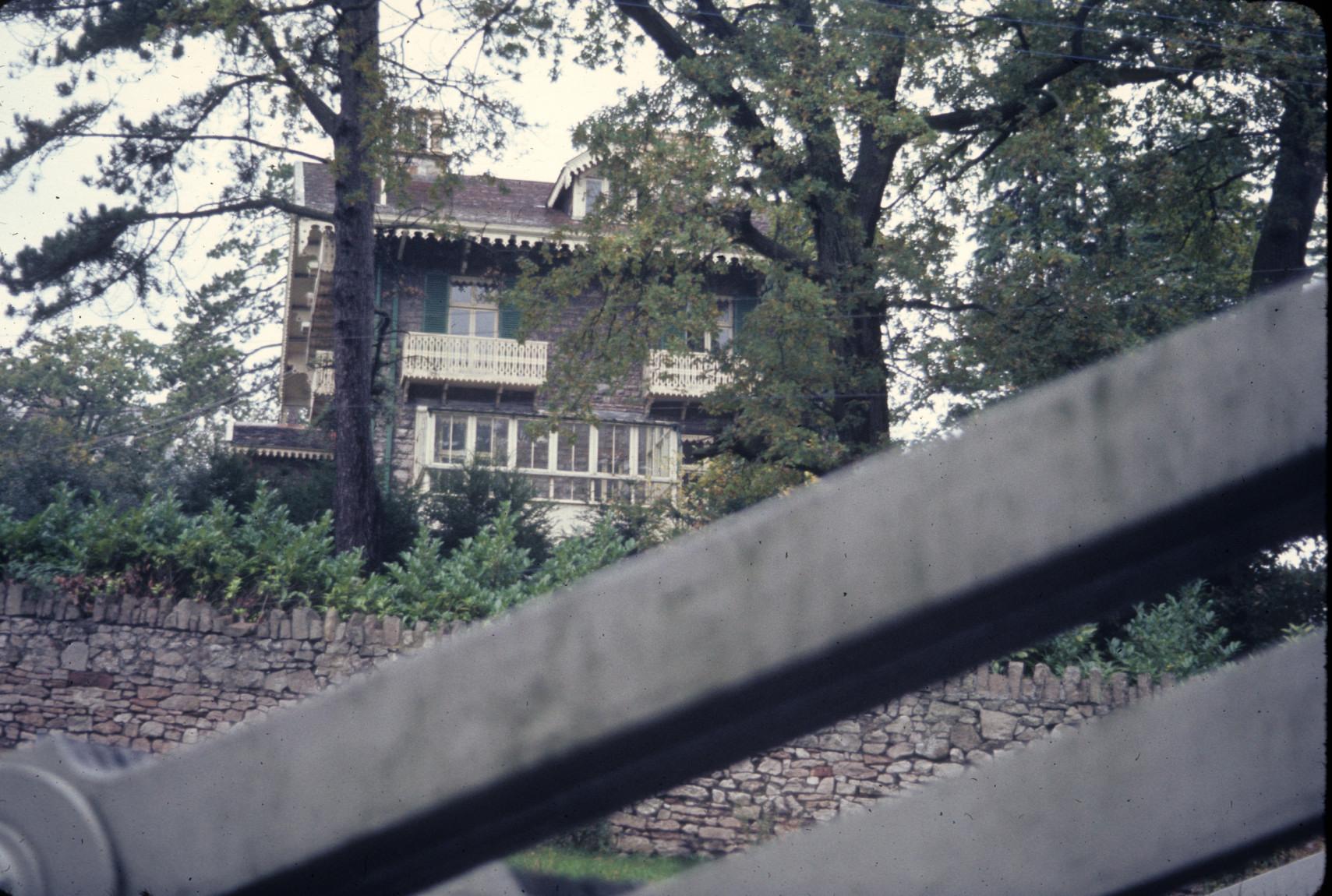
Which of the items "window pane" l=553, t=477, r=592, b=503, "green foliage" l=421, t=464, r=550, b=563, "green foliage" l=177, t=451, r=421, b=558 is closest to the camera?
"green foliage" l=177, t=451, r=421, b=558

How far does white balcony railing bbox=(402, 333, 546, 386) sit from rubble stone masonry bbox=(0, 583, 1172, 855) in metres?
12.1

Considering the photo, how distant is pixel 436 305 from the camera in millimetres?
24125

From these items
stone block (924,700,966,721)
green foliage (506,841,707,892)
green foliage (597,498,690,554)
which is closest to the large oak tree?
green foliage (597,498,690,554)

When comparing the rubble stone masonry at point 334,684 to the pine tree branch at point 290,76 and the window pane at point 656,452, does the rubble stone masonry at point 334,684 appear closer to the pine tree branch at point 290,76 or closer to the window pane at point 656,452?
the pine tree branch at point 290,76

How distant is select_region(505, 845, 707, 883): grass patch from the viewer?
3568 millimetres

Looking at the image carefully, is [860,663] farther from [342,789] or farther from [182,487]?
[182,487]

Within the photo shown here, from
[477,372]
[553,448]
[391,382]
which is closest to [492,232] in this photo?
[477,372]

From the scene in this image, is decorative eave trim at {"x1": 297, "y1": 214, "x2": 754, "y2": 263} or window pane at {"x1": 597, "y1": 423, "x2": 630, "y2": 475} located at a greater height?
decorative eave trim at {"x1": 297, "y1": 214, "x2": 754, "y2": 263}

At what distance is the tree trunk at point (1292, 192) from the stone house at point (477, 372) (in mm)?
9040

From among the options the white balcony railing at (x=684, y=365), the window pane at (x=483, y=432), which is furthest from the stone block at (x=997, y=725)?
the window pane at (x=483, y=432)

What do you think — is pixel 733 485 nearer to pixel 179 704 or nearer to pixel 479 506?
pixel 479 506

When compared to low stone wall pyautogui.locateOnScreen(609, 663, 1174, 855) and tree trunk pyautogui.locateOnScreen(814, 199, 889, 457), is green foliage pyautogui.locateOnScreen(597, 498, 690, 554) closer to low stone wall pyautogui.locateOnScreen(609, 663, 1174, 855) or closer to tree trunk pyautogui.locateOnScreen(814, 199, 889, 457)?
tree trunk pyautogui.locateOnScreen(814, 199, 889, 457)

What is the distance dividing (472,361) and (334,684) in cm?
1292

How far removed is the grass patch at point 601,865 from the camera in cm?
357
